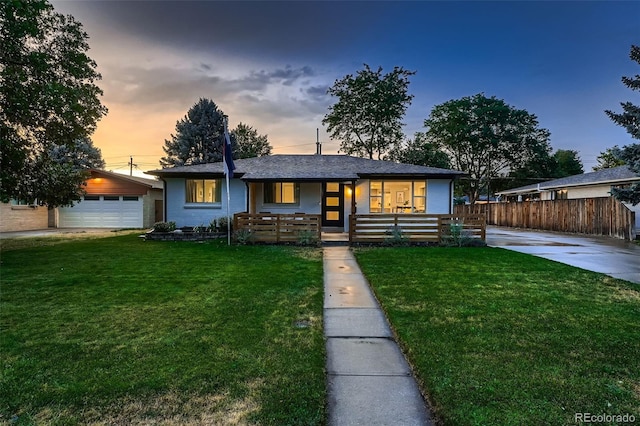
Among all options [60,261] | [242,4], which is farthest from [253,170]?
[60,261]

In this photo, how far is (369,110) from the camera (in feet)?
114

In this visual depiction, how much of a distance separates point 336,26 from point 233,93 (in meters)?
8.92

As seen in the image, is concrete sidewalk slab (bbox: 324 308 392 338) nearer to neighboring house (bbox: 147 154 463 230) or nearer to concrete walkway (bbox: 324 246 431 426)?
concrete walkway (bbox: 324 246 431 426)

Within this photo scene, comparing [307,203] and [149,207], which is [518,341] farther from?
[149,207]

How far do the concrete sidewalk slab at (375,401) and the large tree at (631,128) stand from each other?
8.75 meters

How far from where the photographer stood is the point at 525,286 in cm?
626

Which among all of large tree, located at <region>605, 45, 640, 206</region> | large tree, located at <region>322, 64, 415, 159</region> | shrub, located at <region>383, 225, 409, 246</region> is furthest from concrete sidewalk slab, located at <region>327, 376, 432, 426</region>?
large tree, located at <region>322, 64, 415, 159</region>

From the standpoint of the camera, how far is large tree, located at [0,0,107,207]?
29.9ft

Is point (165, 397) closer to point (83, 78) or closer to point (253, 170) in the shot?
point (83, 78)

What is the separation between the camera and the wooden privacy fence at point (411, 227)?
12.4 m

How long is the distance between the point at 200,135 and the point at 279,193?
23.5m

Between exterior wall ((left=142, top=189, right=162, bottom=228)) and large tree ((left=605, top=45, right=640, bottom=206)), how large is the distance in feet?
75.5

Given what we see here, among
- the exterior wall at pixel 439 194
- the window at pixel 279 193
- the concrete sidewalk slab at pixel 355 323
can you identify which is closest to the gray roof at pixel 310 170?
the exterior wall at pixel 439 194

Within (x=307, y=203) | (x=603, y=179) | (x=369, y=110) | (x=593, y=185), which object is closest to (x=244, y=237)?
(x=307, y=203)
